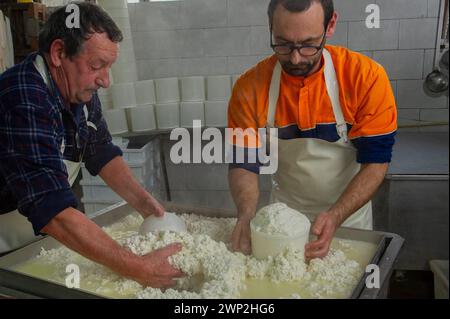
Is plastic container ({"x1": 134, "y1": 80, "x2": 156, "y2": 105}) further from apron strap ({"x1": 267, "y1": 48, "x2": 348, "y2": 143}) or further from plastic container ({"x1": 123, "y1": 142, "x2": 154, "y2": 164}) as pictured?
apron strap ({"x1": 267, "y1": 48, "x2": 348, "y2": 143})

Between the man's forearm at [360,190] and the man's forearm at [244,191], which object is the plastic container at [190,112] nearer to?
the man's forearm at [244,191]

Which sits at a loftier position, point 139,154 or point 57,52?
point 57,52

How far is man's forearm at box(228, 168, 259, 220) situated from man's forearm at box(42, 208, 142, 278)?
25cm

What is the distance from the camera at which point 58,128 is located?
2.64 feet

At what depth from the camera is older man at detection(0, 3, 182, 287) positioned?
745mm

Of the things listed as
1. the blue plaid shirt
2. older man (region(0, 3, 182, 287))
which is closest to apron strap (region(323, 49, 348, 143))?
older man (region(0, 3, 182, 287))

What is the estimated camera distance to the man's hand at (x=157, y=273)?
0.78 meters

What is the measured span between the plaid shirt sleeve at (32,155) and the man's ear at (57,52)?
62 mm

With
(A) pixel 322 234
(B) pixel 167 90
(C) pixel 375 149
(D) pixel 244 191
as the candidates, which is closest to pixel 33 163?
(B) pixel 167 90

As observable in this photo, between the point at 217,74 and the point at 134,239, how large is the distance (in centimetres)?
37

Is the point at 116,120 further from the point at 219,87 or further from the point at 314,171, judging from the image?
the point at 314,171

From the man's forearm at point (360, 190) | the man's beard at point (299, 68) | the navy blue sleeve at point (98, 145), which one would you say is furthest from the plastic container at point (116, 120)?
the man's forearm at point (360, 190)

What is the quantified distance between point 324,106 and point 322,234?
10.7 inches
